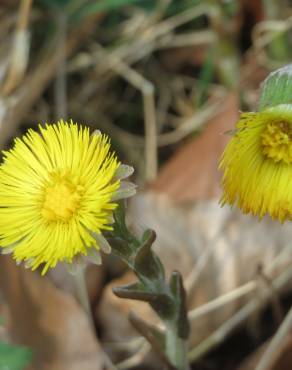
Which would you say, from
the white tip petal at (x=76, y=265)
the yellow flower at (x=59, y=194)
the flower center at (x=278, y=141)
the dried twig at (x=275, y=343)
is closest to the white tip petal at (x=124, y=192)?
the yellow flower at (x=59, y=194)

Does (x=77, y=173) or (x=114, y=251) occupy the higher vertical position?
(x=77, y=173)

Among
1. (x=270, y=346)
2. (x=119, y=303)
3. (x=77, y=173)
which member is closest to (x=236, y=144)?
(x=77, y=173)

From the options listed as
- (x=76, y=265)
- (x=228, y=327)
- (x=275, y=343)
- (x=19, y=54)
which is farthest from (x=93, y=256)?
(x=19, y=54)

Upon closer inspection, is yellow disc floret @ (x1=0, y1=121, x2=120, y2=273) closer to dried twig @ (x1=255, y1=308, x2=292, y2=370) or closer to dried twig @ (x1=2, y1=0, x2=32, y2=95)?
dried twig @ (x1=255, y1=308, x2=292, y2=370)

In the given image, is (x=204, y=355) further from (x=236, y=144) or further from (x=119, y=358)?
(x=236, y=144)

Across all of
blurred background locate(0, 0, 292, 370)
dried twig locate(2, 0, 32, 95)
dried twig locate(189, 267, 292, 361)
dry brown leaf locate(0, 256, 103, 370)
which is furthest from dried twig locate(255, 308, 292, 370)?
dried twig locate(2, 0, 32, 95)

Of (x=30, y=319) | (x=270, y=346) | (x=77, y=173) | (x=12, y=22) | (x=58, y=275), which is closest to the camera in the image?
A: (x=77, y=173)

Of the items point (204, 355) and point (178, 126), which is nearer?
point (204, 355)
